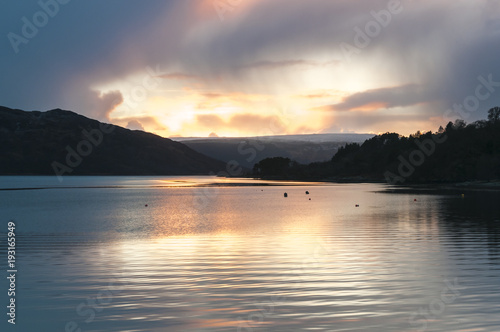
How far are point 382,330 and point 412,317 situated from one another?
1928 millimetres

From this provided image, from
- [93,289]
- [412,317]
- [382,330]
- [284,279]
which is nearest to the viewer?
[382,330]

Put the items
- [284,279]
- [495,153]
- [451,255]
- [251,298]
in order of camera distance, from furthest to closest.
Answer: [495,153]
[451,255]
[284,279]
[251,298]

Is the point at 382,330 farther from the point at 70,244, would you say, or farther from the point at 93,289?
the point at 70,244

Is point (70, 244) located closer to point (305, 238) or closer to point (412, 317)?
point (305, 238)

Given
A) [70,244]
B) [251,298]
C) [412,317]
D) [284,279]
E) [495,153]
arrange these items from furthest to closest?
[495,153]
[70,244]
[284,279]
[251,298]
[412,317]

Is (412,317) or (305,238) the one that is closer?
(412,317)

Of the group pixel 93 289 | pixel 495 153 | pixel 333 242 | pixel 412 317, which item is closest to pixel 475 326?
pixel 412 317

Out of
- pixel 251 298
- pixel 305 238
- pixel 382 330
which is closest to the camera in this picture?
pixel 382 330

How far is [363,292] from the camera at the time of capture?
20.4 meters

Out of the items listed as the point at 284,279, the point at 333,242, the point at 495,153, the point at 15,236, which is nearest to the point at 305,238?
the point at 333,242

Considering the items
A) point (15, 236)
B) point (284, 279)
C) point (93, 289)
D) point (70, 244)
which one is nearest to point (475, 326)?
point (284, 279)

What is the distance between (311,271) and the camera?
2530 centimetres

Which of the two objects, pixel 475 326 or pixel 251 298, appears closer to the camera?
pixel 475 326

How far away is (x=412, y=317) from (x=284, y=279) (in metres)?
7.56
